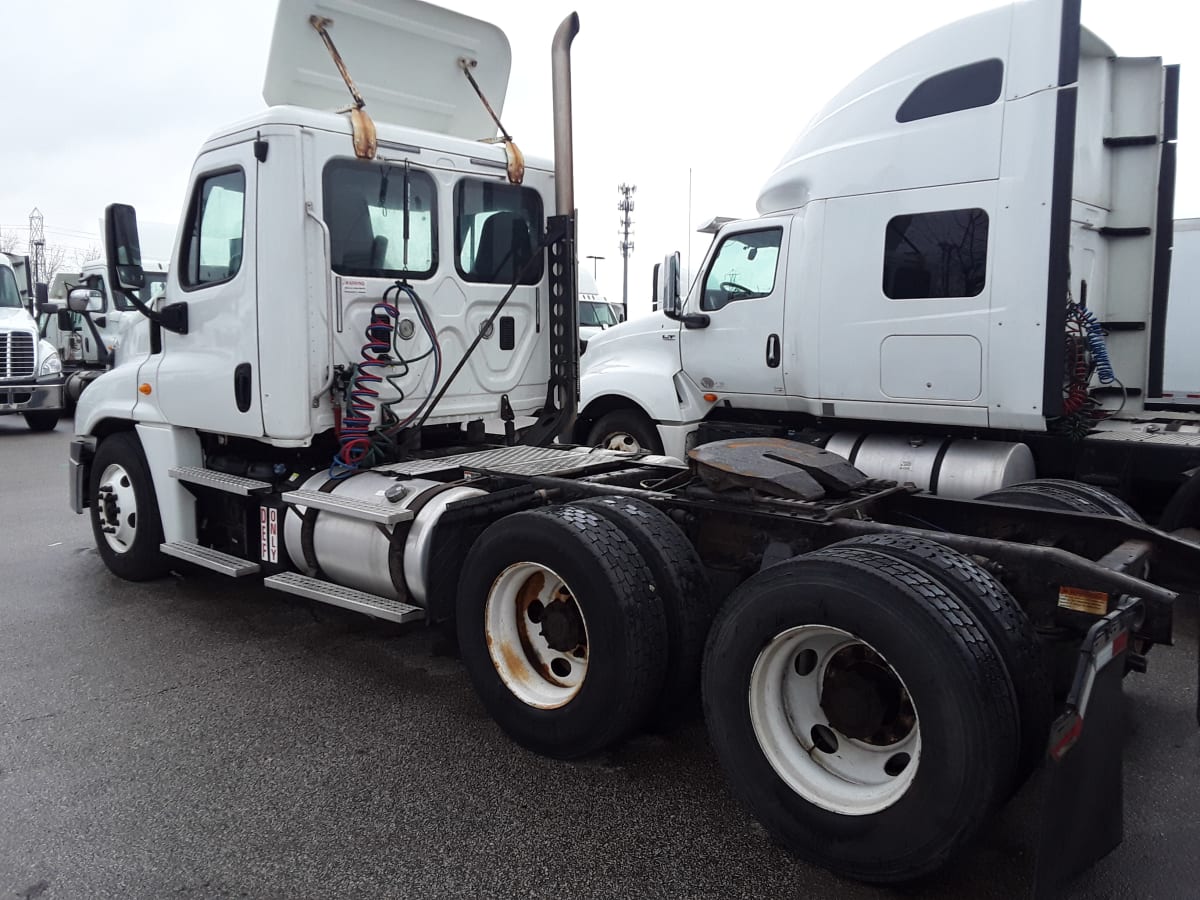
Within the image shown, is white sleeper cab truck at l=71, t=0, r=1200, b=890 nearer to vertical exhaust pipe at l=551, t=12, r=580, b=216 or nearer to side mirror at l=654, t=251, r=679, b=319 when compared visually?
vertical exhaust pipe at l=551, t=12, r=580, b=216

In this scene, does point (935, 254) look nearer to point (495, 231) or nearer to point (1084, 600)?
point (495, 231)

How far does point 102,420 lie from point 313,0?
3177 mm

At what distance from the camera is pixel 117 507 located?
6176 mm

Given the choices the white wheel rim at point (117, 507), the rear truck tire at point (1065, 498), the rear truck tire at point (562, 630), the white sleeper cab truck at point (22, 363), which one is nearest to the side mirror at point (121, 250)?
the white wheel rim at point (117, 507)

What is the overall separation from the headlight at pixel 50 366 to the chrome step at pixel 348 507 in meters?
13.3

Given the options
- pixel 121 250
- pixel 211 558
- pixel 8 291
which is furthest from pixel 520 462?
pixel 8 291

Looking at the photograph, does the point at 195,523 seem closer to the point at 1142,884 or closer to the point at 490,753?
the point at 490,753

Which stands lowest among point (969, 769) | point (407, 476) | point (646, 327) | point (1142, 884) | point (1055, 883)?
point (1142, 884)

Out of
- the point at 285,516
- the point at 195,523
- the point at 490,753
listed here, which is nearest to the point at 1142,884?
the point at 490,753

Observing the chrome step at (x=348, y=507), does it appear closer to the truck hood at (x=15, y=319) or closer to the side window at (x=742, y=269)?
the side window at (x=742, y=269)

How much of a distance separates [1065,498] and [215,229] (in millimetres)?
4705

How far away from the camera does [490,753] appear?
12.6 ft

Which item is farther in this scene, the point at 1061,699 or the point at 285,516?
the point at 285,516

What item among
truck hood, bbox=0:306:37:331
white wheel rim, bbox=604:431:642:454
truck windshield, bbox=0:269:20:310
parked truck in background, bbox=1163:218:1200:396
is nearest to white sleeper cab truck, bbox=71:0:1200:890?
white wheel rim, bbox=604:431:642:454
